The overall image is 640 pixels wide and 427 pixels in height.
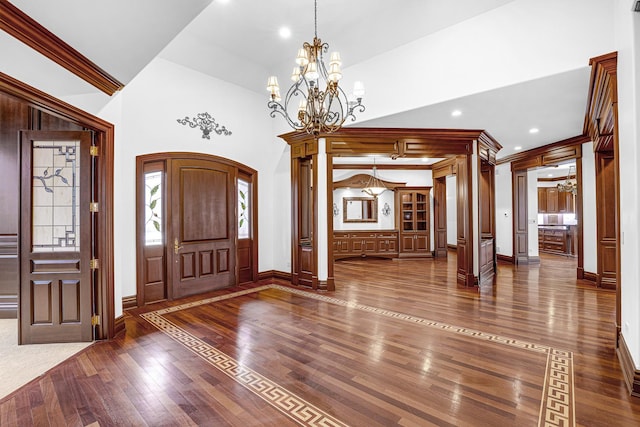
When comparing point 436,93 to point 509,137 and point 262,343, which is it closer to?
point 509,137

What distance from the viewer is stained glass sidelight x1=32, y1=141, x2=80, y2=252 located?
3393 mm

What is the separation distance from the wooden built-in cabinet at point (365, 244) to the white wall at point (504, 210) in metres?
2.97

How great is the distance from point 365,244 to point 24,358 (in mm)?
7932

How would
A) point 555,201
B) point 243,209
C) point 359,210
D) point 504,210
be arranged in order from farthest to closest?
point 555,201, point 359,210, point 504,210, point 243,209

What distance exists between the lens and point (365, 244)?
9.65 metres

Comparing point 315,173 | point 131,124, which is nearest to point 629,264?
point 315,173

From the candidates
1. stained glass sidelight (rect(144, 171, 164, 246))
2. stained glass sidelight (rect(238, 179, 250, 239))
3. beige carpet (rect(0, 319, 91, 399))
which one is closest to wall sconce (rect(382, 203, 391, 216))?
stained glass sidelight (rect(238, 179, 250, 239))

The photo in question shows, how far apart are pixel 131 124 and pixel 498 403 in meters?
5.48

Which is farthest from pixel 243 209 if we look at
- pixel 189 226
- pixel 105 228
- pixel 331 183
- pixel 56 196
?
pixel 56 196

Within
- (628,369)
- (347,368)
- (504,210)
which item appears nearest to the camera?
(628,369)

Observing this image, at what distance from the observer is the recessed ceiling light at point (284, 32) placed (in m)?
4.64

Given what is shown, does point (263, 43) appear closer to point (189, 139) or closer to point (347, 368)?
point (189, 139)

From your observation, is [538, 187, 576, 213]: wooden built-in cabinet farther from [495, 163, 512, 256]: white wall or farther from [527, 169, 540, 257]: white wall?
[495, 163, 512, 256]: white wall

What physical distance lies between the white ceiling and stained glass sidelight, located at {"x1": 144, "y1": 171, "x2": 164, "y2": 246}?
5.82ft
